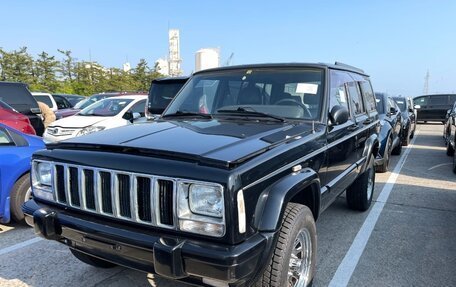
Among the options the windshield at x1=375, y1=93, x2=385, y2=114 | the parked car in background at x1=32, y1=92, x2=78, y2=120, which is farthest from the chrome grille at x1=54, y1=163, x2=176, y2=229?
the parked car in background at x1=32, y1=92, x2=78, y2=120

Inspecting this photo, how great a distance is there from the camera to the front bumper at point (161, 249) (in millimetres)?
2094

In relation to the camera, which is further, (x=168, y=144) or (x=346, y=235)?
(x=346, y=235)

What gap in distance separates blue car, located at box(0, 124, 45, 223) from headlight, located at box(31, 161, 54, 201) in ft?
6.21

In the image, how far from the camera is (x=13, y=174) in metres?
4.61

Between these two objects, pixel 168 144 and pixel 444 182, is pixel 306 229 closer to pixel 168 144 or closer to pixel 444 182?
pixel 168 144

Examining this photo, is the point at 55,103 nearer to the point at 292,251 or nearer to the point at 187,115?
the point at 187,115

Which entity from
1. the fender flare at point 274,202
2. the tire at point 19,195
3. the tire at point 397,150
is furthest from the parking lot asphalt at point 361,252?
the tire at point 397,150

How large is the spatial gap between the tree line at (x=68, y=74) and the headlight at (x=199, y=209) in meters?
29.2

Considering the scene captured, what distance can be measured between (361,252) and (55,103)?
41.9 feet

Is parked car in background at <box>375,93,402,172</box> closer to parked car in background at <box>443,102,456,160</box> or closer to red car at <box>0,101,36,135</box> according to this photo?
parked car in background at <box>443,102,456,160</box>

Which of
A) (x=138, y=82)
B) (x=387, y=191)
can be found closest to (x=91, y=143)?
(x=387, y=191)

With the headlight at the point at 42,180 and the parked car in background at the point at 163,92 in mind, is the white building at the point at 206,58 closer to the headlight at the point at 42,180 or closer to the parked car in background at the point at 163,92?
the parked car in background at the point at 163,92

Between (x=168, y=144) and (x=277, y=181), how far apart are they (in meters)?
0.79

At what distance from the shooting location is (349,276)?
3508 millimetres
